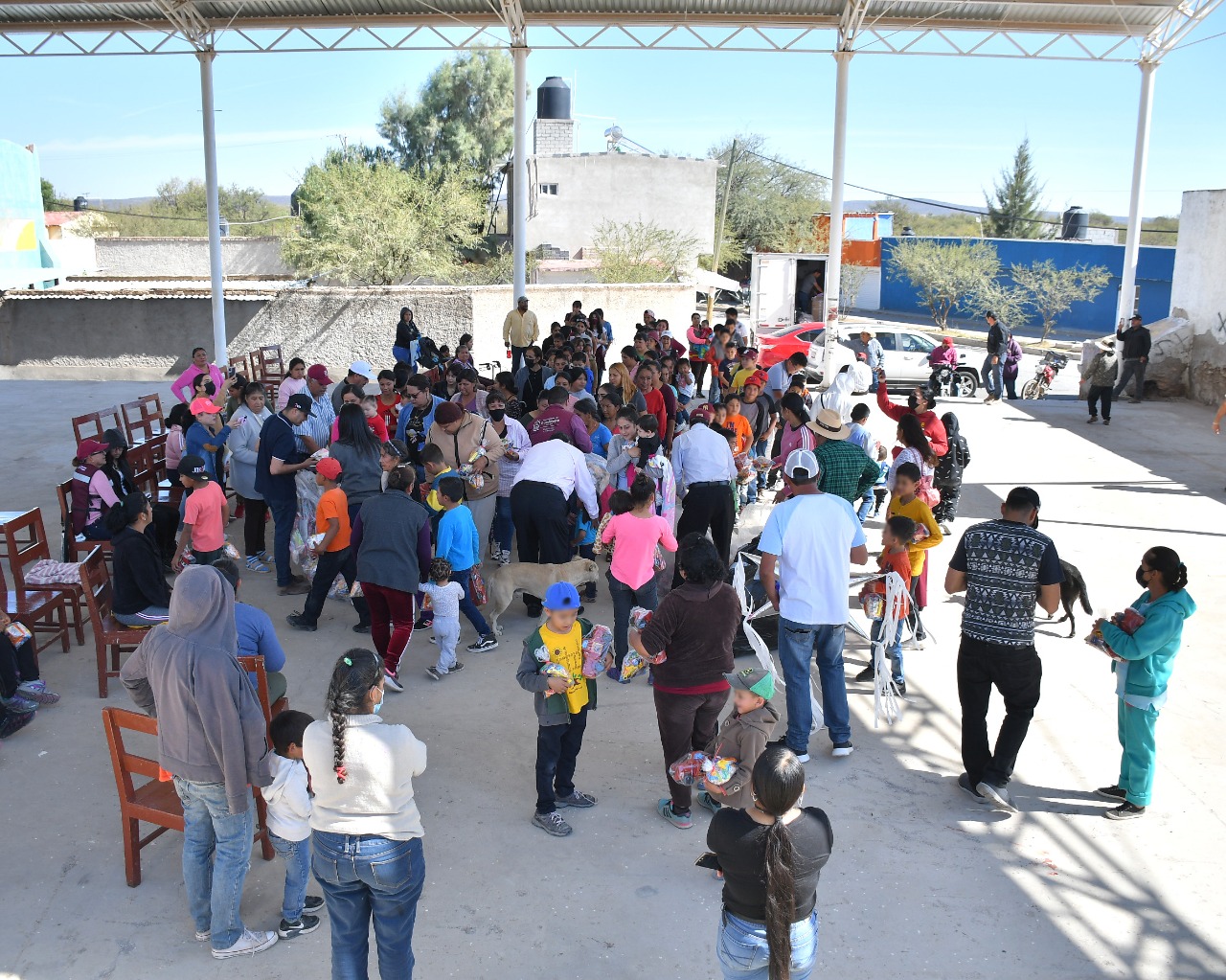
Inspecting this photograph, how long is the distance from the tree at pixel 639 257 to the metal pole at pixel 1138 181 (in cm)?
1091

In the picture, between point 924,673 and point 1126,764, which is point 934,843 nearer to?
point 1126,764

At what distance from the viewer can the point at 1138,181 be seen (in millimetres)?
17562

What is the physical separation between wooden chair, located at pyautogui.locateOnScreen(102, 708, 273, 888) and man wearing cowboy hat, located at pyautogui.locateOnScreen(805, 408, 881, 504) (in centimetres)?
432

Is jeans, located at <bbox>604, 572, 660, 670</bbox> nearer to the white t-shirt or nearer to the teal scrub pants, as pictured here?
the white t-shirt

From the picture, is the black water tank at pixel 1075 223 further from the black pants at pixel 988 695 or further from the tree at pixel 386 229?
the black pants at pixel 988 695

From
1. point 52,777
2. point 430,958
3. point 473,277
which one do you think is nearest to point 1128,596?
point 430,958

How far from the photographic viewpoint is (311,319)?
1928 centimetres

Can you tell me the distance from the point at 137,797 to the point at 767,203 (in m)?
49.9

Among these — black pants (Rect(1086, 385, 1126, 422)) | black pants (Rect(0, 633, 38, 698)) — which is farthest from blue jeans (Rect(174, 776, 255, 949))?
black pants (Rect(1086, 385, 1126, 422))

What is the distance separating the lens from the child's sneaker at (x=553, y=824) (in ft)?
16.4

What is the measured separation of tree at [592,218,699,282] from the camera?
2489 cm

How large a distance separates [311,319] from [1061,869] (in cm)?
1720

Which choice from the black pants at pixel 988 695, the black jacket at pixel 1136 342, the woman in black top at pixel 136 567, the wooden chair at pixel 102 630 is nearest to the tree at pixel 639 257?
the black jacket at pixel 1136 342

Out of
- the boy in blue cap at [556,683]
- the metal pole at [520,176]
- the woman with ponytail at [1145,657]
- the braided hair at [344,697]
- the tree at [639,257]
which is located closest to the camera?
the braided hair at [344,697]
